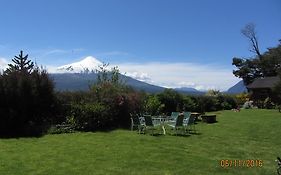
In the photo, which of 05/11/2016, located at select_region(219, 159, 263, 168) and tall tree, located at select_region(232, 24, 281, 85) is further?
tall tree, located at select_region(232, 24, 281, 85)

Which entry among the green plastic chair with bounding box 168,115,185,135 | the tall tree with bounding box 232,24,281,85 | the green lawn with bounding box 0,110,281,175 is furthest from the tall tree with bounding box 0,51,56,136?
the tall tree with bounding box 232,24,281,85

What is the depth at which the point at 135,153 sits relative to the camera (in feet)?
42.0

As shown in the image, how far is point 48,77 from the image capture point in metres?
21.2

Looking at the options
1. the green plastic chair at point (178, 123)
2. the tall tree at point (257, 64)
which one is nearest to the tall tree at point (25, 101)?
the green plastic chair at point (178, 123)

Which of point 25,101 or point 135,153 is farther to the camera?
point 25,101

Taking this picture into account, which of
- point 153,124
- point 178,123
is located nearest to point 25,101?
point 153,124

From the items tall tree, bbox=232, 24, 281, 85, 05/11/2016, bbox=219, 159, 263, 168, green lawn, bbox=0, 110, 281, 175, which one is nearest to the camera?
green lawn, bbox=0, 110, 281, 175

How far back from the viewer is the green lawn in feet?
33.9

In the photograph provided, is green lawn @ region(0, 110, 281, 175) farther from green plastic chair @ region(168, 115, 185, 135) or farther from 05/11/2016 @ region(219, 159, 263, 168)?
green plastic chair @ region(168, 115, 185, 135)

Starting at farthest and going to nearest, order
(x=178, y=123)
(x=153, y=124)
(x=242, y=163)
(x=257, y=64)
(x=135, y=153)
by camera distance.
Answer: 1. (x=257, y=64)
2. (x=153, y=124)
3. (x=178, y=123)
4. (x=135, y=153)
5. (x=242, y=163)

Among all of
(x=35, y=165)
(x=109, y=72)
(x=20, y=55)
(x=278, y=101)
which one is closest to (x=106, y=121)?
(x=20, y=55)

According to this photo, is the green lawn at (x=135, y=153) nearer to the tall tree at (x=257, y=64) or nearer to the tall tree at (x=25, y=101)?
the tall tree at (x=25, y=101)

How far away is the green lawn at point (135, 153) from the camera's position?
10.3 meters

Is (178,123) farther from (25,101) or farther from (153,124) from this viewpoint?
(25,101)
